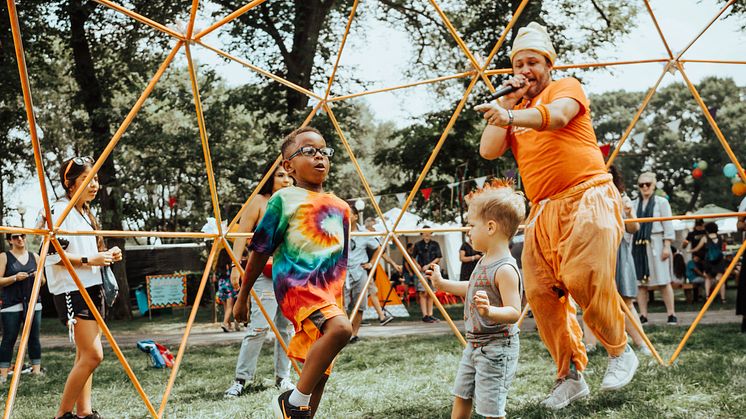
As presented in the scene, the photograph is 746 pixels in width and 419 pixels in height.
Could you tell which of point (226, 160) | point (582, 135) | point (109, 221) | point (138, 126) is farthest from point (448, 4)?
point (582, 135)

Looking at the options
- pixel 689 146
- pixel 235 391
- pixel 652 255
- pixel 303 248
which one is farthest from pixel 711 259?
pixel 689 146

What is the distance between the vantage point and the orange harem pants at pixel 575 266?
3.43 meters

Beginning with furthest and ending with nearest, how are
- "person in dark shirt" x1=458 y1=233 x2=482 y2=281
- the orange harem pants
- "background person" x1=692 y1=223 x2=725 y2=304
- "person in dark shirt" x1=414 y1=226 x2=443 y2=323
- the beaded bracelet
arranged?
1. "background person" x1=692 y1=223 x2=725 y2=304
2. "person in dark shirt" x1=414 y1=226 x2=443 y2=323
3. "person in dark shirt" x1=458 y1=233 x2=482 y2=281
4. the orange harem pants
5. the beaded bracelet

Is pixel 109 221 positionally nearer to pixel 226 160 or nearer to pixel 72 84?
pixel 226 160

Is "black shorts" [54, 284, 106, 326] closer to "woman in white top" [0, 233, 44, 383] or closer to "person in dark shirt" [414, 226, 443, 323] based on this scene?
"woman in white top" [0, 233, 44, 383]

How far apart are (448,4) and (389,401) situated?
13.6m

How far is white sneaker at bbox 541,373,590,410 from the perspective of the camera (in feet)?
11.8

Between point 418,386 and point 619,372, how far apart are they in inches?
56.0

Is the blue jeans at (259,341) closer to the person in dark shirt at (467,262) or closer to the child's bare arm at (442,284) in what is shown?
the child's bare arm at (442,284)

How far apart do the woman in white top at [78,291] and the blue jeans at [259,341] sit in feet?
3.88

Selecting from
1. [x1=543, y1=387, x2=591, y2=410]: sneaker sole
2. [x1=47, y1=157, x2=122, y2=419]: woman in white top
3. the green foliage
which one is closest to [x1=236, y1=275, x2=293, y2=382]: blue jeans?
[x1=47, y1=157, x2=122, y2=419]: woman in white top

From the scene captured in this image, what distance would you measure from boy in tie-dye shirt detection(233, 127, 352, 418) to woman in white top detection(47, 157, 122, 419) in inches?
41.6

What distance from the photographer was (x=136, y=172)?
48.3 feet

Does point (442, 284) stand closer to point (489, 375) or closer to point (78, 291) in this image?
point (489, 375)
